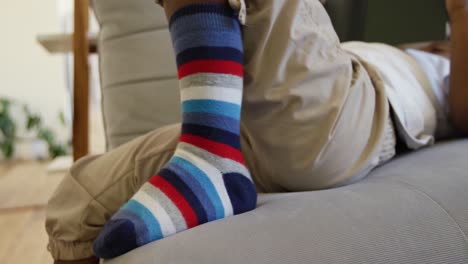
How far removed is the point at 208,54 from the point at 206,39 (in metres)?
0.01

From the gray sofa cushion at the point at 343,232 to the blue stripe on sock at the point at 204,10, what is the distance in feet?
0.64

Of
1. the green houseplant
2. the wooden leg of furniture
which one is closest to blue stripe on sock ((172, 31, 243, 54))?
the wooden leg of furniture

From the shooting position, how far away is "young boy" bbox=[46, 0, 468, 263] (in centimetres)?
43

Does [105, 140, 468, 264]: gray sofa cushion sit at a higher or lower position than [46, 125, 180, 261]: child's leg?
higher

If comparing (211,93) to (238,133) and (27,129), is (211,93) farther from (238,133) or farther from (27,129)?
(27,129)

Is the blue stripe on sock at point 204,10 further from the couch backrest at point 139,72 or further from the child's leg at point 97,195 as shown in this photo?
the couch backrest at point 139,72

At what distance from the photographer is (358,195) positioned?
43cm

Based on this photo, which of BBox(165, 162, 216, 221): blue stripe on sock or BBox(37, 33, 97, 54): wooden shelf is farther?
BBox(37, 33, 97, 54): wooden shelf

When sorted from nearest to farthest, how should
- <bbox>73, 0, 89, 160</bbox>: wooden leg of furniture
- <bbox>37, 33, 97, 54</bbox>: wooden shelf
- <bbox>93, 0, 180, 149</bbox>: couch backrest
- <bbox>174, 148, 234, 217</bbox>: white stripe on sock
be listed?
<bbox>174, 148, 234, 217</bbox>: white stripe on sock < <bbox>93, 0, 180, 149</bbox>: couch backrest < <bbox>73, 0, 89, 160</bbox>: wooden leg of furniture < <bbox>37, 33, 97, 54</bbox>: wooden shelf

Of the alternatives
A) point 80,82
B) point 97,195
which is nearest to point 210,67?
point 97,195

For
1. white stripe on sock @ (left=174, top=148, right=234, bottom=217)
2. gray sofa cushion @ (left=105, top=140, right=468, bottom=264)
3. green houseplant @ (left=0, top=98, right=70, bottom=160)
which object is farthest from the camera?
green houseplant @ (left=0, top=98, right=70, bottom=160)

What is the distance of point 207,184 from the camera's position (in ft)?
1.43

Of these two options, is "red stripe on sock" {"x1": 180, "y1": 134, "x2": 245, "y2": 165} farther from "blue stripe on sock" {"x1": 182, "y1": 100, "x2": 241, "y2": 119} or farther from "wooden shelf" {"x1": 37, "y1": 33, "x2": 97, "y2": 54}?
"wooden shelf" {"x1": 37, "y1": 33, "x2": 97, "y2": 54}

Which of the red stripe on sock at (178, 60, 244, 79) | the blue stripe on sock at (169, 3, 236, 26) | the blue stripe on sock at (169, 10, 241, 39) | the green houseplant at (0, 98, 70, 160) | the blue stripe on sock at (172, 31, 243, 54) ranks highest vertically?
the blue stripe on sock at (169, 3, 236, 26)
